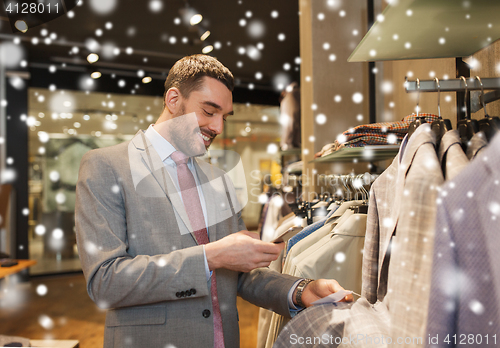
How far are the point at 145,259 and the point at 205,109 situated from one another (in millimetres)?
563

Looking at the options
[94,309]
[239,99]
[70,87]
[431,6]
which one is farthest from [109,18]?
[431,6]

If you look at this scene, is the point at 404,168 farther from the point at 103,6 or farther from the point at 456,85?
the point at 103,6

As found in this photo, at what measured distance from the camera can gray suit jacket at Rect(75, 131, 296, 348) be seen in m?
0.96

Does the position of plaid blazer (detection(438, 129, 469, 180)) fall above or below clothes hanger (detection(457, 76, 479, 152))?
below

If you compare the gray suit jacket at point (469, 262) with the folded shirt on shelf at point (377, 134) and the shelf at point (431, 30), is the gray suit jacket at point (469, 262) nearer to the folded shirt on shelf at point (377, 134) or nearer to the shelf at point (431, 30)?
the shelf at point (431, 30)

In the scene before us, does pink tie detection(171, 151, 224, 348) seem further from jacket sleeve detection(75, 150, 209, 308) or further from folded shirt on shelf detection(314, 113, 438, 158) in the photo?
folded shirt on shelf detection(314, 113, 438, 158)

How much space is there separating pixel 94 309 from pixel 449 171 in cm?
431

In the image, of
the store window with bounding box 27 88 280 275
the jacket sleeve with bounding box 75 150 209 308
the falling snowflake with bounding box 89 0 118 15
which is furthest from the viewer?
the store window with bounding box 27 88 280 275

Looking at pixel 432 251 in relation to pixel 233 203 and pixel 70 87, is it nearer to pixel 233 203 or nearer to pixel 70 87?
pixel 233 203

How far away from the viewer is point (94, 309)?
4000 mm

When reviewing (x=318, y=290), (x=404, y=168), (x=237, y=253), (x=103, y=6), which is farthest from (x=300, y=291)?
(x=103, y=6)

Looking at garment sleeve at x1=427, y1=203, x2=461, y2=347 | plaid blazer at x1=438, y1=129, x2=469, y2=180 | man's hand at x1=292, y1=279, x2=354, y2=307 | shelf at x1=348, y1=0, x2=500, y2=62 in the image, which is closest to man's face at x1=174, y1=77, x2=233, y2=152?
shelf at x1=348, y1=0, x2=500, y2=62

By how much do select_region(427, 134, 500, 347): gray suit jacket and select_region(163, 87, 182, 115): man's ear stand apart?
0.95m

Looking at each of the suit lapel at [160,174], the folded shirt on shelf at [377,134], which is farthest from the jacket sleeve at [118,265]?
the folded shirt on shelf at [377,134]
